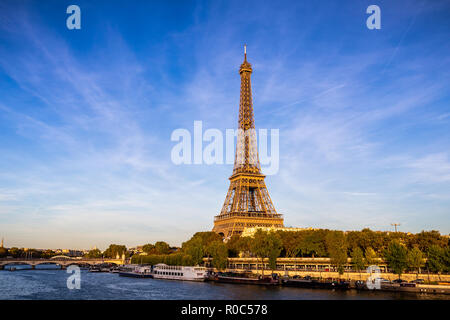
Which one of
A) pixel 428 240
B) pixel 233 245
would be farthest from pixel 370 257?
pixel 233 245

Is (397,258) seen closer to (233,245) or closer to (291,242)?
(291,242)

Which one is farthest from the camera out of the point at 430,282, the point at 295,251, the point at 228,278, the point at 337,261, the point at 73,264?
the point at 73,264

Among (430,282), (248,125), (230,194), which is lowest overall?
(430,282)

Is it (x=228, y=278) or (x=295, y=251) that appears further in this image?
(x=295, y=251)

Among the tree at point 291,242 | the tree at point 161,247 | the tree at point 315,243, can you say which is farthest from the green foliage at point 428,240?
the tree at point 161,247

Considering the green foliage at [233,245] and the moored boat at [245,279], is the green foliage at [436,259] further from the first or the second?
the green foliage at [233,245]

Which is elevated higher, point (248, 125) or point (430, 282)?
point (248, 125)

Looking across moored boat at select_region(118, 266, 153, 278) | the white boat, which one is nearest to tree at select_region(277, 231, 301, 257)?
the white boat

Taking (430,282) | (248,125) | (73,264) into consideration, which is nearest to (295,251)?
(430,282)

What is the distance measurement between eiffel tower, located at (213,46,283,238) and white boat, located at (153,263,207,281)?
711 inches
